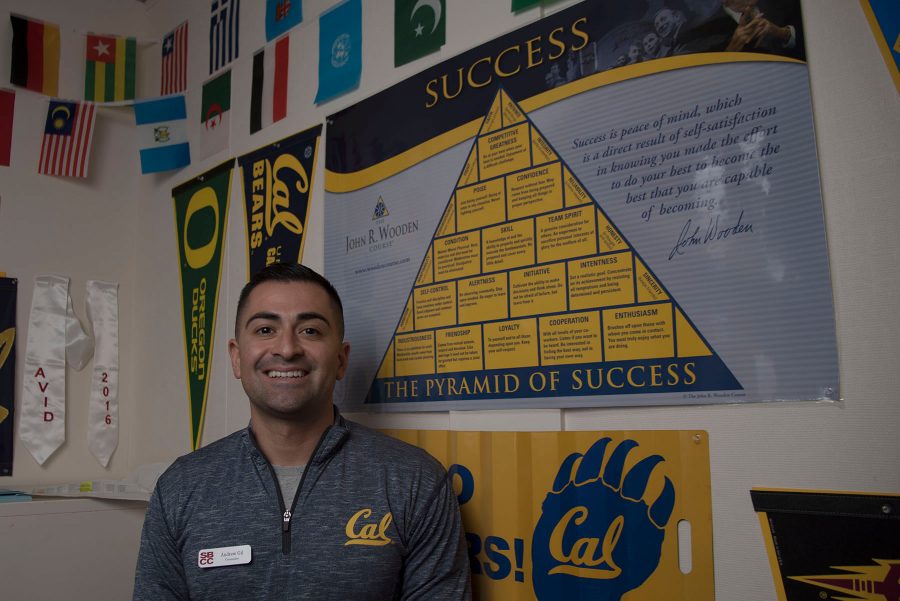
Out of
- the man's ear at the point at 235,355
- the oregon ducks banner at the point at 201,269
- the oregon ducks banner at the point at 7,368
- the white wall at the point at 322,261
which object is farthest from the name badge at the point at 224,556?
the oregon ducks banner at the point at 7,368

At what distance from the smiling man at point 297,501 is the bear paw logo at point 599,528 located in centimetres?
18

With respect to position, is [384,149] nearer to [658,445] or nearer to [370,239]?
[370,239]

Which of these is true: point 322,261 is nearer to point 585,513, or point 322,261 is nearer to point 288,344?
point 288,344

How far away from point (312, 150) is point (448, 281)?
720 millimetres

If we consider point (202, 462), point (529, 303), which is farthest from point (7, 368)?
point (529, 303)

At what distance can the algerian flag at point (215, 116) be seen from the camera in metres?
2.64

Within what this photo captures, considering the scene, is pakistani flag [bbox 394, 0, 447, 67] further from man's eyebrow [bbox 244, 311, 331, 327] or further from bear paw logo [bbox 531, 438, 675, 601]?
bear paw logo [bbox 531, 438, 675, 601]

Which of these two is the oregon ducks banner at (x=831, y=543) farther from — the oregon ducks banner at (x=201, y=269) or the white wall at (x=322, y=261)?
the oregon ducks banner at (x=201, y=269)

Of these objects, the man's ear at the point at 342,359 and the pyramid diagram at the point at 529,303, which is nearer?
the pyramid diagram at the point at 529,303

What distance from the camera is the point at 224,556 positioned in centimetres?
145

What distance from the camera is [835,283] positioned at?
3.87 feet

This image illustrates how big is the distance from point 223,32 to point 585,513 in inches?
84.8

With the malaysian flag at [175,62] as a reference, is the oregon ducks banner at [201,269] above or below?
below
